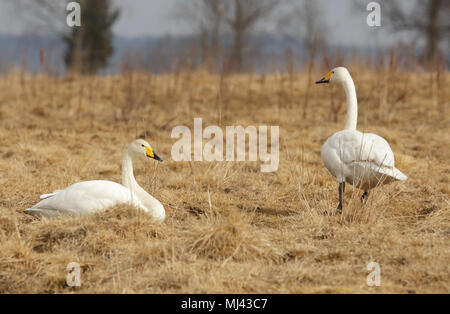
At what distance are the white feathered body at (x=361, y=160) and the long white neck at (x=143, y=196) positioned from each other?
5.83ft

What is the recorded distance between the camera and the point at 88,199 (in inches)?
A: 194

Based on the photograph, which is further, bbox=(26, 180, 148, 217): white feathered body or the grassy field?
bbox=(26, 180, 148, 217): white feathered body

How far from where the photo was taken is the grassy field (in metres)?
3.84

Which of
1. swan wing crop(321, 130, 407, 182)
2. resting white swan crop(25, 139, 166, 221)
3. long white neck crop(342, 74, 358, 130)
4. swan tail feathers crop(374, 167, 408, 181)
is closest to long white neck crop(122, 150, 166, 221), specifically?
resting white swan crop(25, 139, 166, 221)

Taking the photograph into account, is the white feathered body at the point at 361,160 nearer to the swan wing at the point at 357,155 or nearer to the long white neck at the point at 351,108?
the swan wing at the point at 357,155

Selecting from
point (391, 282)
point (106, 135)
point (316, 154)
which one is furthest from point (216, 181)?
point (106, 135)

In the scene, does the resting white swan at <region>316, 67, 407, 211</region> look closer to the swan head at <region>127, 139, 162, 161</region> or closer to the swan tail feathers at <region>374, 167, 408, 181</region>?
the swan tail feathers at <region>374, 167, 408, 181</region>

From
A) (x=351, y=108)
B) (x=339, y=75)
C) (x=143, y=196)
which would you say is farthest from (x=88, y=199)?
(x=339, y=75)

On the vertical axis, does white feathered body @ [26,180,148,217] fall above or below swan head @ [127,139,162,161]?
below

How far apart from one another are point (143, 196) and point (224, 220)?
849mm

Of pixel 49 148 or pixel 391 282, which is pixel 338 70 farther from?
pixel 49 148

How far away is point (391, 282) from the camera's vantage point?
12.3 ft

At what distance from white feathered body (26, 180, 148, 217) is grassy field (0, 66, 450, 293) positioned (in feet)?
0.43

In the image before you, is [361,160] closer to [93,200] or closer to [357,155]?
[357,155]
